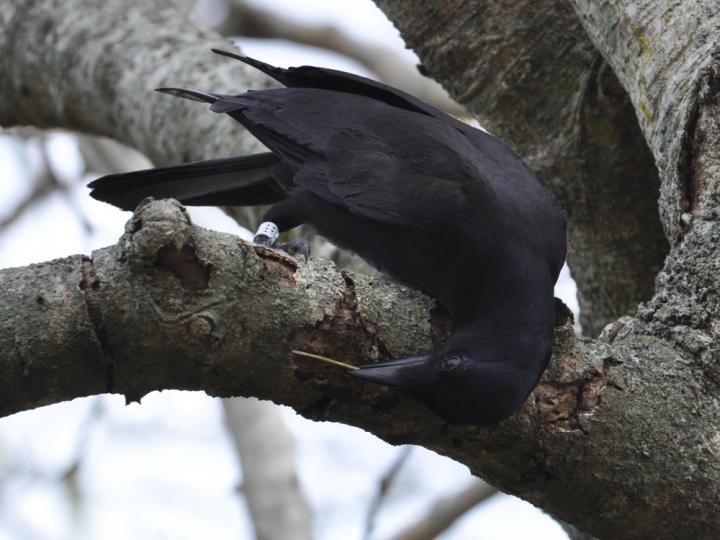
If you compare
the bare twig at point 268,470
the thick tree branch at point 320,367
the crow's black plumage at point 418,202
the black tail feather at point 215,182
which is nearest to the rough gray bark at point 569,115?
the crow's black plumage at point 418,202

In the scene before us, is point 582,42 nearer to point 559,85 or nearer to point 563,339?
point 559,85

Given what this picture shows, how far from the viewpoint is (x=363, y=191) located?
112 inches

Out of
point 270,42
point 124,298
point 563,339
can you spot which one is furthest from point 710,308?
point 270,42

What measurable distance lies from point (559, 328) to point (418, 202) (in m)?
0.58

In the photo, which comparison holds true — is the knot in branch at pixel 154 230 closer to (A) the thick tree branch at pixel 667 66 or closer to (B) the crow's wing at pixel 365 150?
(B) the crow's wing at pixel 365 150

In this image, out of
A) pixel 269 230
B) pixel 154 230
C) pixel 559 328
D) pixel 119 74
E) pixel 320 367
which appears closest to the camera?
pixel 154 230

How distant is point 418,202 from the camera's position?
2.68 metres

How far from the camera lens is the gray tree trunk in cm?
184

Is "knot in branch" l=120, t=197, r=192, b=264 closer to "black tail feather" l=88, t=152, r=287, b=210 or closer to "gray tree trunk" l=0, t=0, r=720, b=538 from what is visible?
"gray tree trunk" l=0, t=0, r=720, b=538

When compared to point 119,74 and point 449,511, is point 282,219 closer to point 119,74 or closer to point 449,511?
point 119,74

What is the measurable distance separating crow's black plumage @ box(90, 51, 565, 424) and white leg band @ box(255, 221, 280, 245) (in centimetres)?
2

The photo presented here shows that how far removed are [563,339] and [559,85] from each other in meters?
1.50

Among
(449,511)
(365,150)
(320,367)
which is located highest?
(365,150)

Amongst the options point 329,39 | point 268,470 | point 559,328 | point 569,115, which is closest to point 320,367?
point 559,328
